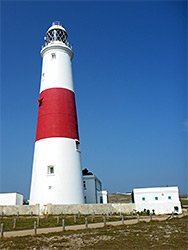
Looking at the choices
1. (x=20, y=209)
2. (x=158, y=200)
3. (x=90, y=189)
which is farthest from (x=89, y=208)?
(x=90, y=189)

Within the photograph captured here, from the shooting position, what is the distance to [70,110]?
26266 mm

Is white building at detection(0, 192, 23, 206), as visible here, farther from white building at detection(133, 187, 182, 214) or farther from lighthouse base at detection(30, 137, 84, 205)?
white building at detection(133, 187, 182, 214)

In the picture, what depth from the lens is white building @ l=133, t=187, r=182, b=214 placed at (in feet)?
98.8

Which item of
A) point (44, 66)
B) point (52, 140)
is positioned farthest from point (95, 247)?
point (44, 66)

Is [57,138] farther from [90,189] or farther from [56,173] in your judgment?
[90,189]

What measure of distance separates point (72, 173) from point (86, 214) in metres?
4.28

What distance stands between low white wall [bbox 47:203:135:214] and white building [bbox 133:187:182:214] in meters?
1.66

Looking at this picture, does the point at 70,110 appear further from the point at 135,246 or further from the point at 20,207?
the point at 135,246

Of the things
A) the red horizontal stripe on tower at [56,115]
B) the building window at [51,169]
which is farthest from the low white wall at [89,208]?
the red horizontal stripe on tower at [56,115]

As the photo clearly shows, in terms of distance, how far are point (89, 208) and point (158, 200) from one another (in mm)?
10930

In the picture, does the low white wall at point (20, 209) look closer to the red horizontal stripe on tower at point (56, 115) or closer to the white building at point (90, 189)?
the red horizontal stripe on tower at point (56, 115)

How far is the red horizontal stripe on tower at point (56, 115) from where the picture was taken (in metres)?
24.8

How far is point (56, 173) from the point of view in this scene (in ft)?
77.3

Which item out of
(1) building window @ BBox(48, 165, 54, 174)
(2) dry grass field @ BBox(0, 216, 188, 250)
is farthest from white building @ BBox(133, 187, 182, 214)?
(2) dry grass field @ BBox(0, 216, 188, 250)
